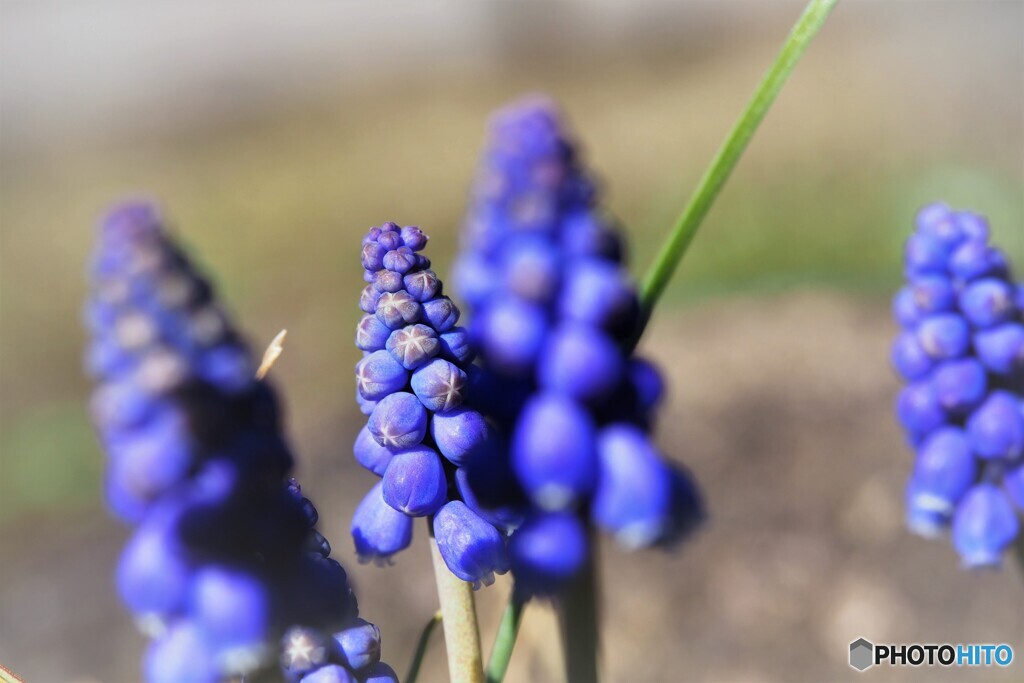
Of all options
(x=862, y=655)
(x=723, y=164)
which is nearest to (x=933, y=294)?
(x=723, y=164)

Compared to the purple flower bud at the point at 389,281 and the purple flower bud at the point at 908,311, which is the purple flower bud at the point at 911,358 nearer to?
the purple flower bud at the point at 908,311

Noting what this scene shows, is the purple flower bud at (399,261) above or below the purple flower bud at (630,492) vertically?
above

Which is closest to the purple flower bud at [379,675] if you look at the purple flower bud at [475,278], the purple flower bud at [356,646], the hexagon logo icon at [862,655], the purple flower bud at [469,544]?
the purple flower bud at [356,646]

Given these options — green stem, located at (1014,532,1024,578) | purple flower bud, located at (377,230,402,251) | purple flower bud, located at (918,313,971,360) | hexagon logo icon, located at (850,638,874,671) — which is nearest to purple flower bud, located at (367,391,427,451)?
purple flower bud, located at (377,230,402,251)

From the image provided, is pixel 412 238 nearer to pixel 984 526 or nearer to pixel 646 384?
pixel 646 384

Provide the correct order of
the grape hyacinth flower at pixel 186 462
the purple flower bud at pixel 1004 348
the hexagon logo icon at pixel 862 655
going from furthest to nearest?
the hexagon logo icon at pixel 862 655 → the purple flower bud at pixel 1004 348 → the grape hyacinth flower at pixel 186 462

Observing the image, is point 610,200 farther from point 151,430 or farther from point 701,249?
point 151,430
